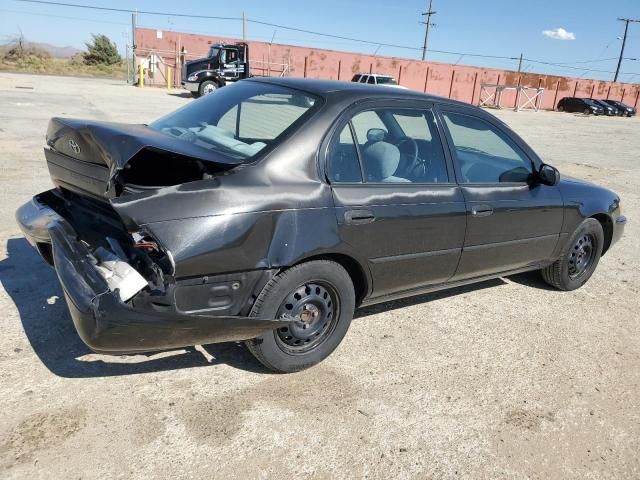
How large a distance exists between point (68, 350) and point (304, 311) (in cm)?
141

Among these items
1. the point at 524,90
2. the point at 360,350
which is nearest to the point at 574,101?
the point at 524,90

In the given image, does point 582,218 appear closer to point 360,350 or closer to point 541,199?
point 541,199

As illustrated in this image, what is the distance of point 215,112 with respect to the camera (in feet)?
11.6

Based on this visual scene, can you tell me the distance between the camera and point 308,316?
3.09 metres

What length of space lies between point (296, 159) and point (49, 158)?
5.17 ft

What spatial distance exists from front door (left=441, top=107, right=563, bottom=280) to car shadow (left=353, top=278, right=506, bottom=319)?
51cm

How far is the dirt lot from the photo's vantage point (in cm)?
245

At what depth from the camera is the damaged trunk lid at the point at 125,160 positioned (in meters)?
2.54

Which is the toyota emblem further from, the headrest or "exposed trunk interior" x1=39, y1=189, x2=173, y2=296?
the headrest

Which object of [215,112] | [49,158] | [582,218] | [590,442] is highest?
[215,112]

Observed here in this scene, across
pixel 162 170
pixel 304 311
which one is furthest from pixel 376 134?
pixel 162 170

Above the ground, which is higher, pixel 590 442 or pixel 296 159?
pixel 296 159

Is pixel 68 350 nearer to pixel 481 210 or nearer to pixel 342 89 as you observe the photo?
pixel 342 89

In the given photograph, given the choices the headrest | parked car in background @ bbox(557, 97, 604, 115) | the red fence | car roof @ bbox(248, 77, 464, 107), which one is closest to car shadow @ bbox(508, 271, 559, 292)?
car roof @ bbox(248, 77, 464, 107)
